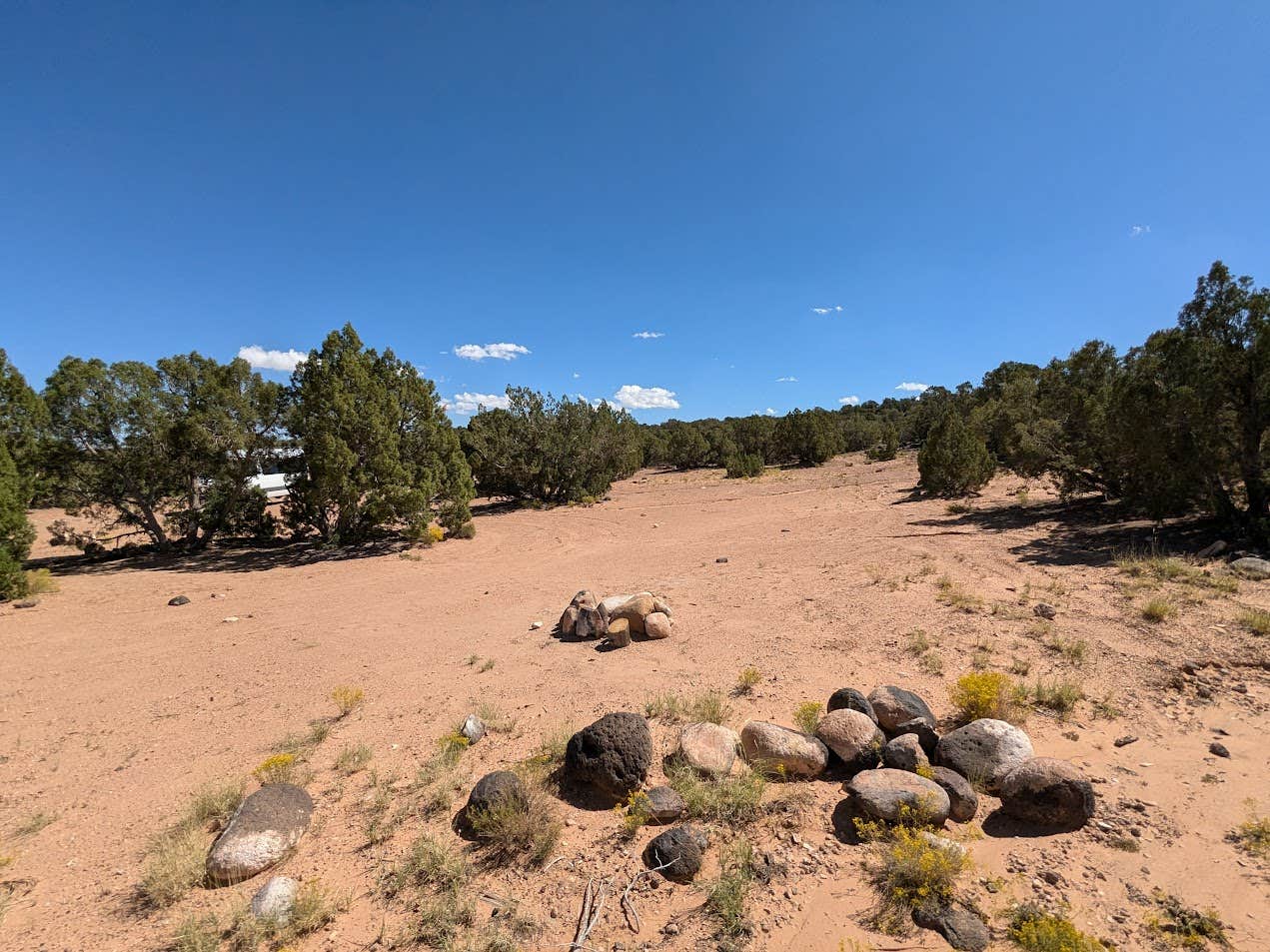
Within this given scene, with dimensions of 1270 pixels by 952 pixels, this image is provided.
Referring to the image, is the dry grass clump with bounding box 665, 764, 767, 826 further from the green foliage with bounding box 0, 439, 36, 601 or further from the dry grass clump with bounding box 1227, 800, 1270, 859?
the green foliage with bounding box 0, 439, 36, 601

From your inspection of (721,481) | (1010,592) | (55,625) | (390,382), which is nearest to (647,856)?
(1010,592)

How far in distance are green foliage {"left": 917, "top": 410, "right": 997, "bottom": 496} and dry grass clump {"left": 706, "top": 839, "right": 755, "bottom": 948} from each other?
2370 centimetres

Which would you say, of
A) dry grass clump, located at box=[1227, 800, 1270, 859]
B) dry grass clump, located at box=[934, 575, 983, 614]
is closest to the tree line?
dry grass clump, located at box=[934, 575, 983, 614]

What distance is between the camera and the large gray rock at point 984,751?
14.1 feet

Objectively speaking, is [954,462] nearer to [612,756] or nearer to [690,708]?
[690,708]

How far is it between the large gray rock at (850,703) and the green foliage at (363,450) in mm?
15283

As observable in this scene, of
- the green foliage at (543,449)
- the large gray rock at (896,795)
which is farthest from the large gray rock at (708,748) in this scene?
the green foliage at (543,449)

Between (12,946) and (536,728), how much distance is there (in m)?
3.74

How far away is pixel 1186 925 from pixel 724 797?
2753mm

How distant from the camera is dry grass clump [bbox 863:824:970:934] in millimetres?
3160

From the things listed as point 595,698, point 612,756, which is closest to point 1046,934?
point 612,756

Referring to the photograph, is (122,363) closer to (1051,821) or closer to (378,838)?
(378,838)

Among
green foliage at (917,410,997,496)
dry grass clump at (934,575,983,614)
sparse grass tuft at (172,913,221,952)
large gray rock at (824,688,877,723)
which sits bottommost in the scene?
sparse grass tuft at (172,913,221,952)

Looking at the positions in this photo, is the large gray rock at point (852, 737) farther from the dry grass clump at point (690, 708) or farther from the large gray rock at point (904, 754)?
the dry grass clump at point (690, 708)
